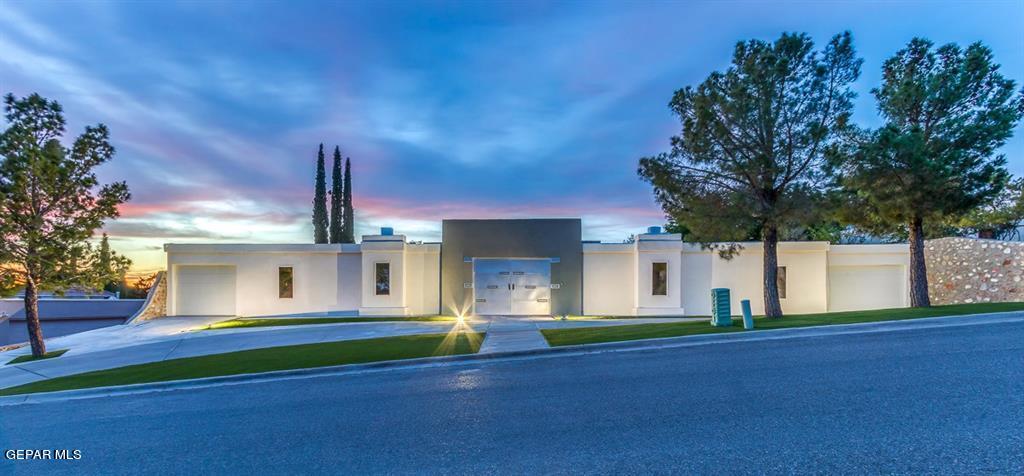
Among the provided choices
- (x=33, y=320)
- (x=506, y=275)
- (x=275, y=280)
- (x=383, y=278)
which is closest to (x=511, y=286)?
(x=506, y=275)

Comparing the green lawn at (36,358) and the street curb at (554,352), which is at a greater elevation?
the street curb at (554,352)

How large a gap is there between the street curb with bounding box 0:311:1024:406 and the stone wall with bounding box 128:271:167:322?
13.3 m

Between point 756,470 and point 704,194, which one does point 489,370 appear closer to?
point 756,470

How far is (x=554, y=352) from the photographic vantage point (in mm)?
10609

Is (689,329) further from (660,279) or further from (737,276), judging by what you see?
(737,276)

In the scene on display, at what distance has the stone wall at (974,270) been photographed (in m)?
18.4

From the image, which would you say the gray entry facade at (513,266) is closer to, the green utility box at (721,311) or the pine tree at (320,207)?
the green utility box at (721,311)

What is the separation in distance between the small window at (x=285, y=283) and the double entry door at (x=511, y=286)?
810cm

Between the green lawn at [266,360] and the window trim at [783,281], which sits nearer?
the green lawn at [266,360]

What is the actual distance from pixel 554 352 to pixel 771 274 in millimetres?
9032

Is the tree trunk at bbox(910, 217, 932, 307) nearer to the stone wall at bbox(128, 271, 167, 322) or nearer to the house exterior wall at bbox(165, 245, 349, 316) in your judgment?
the house exterior wall at bbox(165, 245, 349, 316)

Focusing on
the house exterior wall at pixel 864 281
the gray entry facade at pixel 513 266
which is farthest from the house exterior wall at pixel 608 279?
the house exterior wall at pixel 864 281

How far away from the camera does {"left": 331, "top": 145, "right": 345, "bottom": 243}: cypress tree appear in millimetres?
35000

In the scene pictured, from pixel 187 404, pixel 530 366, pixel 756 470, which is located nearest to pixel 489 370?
pixel 530 366
